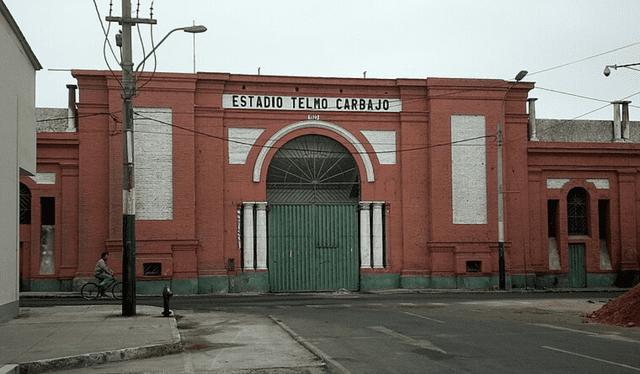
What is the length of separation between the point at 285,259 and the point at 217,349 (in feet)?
50.4

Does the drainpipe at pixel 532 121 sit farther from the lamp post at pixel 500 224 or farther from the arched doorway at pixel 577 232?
the arched doorway at pixel 577 232

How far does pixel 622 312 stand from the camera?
48.6 ft

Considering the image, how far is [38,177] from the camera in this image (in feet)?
82.9

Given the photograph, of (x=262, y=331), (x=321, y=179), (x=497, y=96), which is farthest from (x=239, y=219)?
(x=262, y=331)

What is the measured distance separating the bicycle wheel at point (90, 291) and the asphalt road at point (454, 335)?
13.5 ft

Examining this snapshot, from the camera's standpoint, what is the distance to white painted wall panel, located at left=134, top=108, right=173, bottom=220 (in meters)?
25.3

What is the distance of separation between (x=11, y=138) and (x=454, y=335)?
10.1 metres

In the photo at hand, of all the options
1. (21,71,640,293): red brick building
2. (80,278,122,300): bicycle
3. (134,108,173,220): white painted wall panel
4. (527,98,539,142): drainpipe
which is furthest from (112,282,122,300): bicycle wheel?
(527,98,539,142): drainpipe

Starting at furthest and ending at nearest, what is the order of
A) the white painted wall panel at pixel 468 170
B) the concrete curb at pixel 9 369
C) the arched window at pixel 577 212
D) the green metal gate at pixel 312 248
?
the arched window at pixel 577 212
the white painted wall panel at pixel 468 170
the green metal gate at pixel 312 248
the concrete curb at pixel 9 369

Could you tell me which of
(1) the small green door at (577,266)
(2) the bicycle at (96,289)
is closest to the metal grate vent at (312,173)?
(2) the bicycle at (96,289)

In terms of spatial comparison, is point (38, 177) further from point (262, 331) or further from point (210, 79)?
point (262, 331)

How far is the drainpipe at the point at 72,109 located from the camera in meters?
26.0

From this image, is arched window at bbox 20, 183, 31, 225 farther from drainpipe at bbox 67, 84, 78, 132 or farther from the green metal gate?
the green metal gate

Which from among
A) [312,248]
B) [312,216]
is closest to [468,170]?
[312,216]
